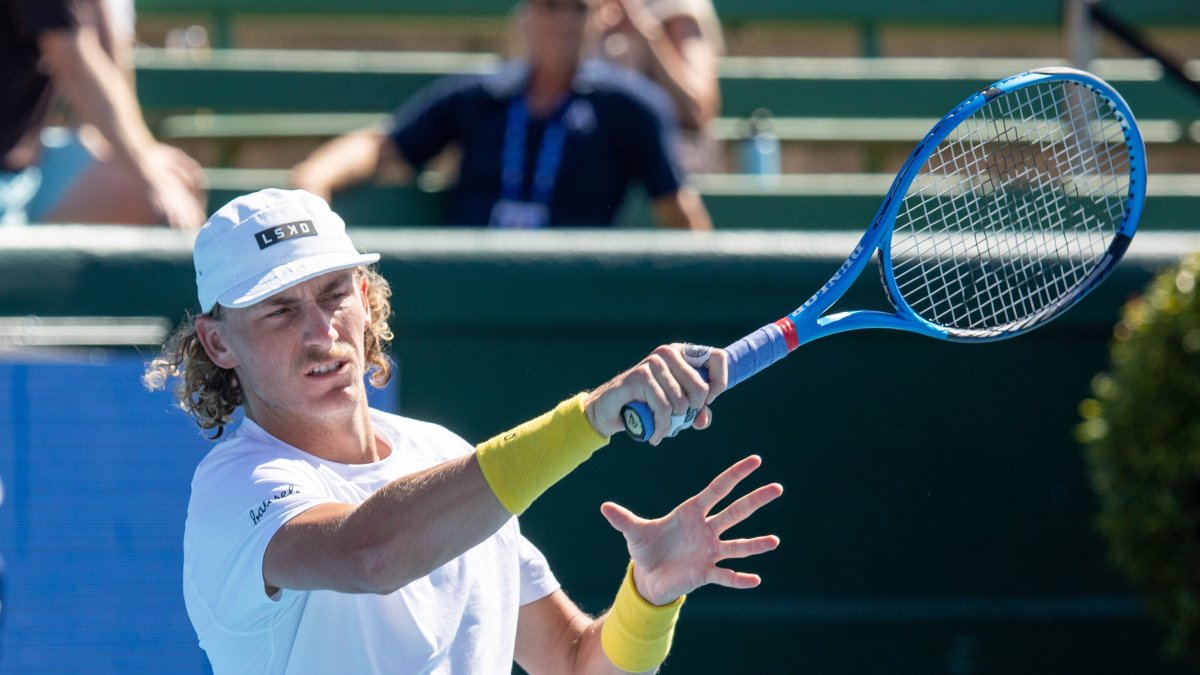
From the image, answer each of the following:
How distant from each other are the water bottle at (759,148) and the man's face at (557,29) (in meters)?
1.15

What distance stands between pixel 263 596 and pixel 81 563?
195cm

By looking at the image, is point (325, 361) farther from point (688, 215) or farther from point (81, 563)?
point (688, 215)

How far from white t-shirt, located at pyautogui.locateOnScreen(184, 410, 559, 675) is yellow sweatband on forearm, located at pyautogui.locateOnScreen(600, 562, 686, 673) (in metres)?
0.18

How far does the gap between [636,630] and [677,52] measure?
3.74 m

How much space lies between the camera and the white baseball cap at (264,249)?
229cm

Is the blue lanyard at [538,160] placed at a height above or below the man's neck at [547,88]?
below

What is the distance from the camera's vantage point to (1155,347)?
4.25 meters

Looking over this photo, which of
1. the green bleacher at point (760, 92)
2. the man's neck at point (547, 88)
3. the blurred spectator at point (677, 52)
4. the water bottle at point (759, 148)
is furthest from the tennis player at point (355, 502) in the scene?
the water bottle at point (759, 148)

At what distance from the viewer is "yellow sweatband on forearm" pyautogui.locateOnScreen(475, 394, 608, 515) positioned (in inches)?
78.6

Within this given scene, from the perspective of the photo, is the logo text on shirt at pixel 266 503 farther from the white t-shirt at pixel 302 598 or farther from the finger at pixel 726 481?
the finger at pixel 726 481

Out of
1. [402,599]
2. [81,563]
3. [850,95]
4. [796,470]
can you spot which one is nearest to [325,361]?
[402,599]

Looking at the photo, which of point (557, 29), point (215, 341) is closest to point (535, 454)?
point (215, 341)

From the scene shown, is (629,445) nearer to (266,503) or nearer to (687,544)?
(687,544)

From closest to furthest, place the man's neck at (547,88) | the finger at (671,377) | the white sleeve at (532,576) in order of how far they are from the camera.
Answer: the finger at (671,377) < the white sleeve at (532,576) < the man's neck at (547,88)
